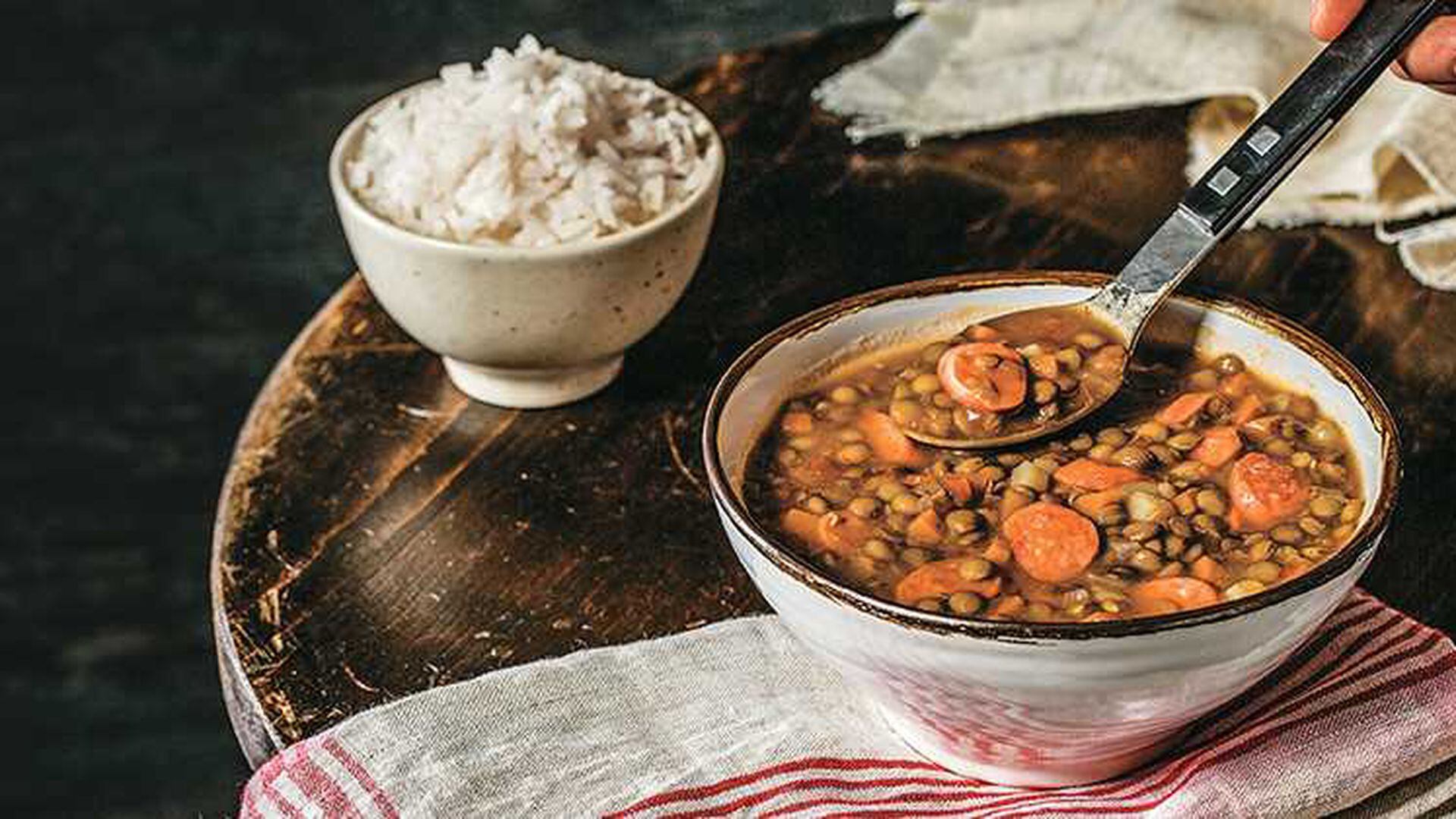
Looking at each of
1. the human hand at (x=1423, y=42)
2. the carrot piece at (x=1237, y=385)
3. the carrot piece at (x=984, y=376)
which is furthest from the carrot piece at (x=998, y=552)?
the human hand at (x=1423, y=42)

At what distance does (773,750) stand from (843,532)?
0.17 metres

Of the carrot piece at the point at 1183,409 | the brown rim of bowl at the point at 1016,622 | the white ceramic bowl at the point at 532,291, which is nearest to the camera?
the brown rim of bowl at the point at 1016,622

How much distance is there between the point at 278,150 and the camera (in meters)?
3.37

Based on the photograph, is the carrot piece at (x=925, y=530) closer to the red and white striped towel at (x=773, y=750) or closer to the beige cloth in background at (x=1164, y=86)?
the red and white striped towel at (x=773, y=750)

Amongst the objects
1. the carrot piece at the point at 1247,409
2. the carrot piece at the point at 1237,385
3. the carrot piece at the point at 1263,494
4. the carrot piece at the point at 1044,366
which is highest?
the carrot piece at the point at 1263,494

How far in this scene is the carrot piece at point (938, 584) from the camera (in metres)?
1.09

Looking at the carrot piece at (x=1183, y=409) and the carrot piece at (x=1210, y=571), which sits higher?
the carrot piece at (x=1210, y=571)

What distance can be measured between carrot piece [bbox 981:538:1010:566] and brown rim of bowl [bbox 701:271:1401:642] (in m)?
0.10

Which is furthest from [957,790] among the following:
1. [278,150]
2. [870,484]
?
[278,150]

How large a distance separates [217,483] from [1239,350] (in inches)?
87.6

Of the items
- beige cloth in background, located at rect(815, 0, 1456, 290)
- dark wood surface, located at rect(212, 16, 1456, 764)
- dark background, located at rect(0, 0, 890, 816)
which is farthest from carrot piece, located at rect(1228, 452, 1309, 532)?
dark background, located at rect(0, 0, 890, 816)

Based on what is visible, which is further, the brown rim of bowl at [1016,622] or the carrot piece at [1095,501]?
the carrot piece at [1095,501]

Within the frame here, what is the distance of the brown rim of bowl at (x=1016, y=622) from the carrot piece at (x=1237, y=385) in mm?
34

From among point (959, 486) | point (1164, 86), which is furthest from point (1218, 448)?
point (1164, 86)
